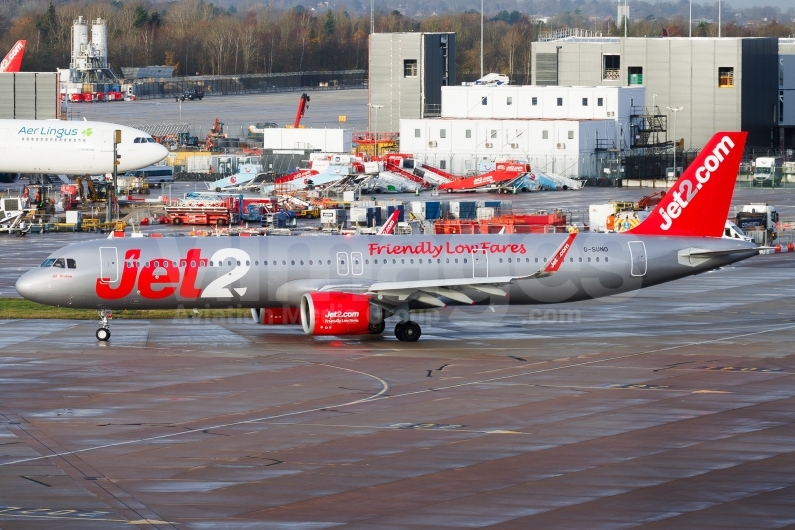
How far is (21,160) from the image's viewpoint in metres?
100

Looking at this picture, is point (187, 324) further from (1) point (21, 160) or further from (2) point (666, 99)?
(2) point (666, 99)

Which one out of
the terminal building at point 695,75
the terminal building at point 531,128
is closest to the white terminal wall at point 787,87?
the terminal building at point 695,75

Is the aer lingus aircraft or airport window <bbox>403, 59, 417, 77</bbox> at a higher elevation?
airport window <bbox>403, 59, 417, 77</bbox>

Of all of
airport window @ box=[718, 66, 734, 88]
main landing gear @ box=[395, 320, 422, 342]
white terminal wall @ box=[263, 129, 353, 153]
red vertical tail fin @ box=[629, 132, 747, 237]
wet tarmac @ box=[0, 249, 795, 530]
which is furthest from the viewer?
airport window @ box=[718, 66, 734, 88]

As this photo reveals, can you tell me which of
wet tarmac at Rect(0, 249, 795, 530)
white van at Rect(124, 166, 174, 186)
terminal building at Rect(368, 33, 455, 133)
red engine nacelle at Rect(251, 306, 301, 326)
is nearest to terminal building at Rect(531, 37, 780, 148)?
terminal building at Rect(368, 33, 455, 133)

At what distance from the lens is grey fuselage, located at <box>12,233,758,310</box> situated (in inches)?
1843

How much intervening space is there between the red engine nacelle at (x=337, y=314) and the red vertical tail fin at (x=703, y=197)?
12.3 meters

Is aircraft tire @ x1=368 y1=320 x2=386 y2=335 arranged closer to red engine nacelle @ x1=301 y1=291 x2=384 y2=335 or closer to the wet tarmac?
the wet tarmac

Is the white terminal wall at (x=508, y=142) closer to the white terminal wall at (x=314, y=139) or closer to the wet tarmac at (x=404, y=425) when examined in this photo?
the white terminal wall at (x=314, y=139)

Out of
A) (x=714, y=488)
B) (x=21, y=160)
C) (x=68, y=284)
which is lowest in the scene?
(x=714, y=488)

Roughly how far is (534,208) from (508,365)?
58.3 metres

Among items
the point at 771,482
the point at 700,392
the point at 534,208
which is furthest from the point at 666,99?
the point at 771,482

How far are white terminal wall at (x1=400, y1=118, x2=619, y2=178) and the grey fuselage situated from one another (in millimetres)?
73468

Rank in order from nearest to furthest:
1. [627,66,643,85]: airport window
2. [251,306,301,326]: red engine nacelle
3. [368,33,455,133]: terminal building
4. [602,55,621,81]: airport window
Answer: [251,306,301,326]: red engine nacelle → [627,66,643,85]: airport window → [602,55,621,81]: airport window → [368,33,455,133]: terminal building
